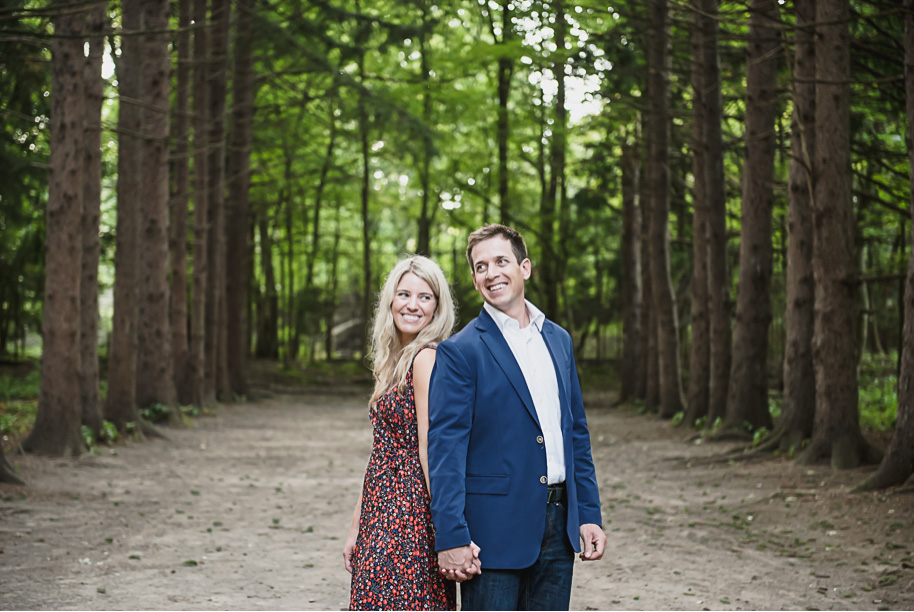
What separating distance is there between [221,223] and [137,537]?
1352 centimetres

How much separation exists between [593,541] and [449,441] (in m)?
0.72

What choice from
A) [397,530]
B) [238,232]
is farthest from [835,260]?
[238,232]

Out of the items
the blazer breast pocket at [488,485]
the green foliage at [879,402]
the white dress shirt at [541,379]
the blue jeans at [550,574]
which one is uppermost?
the white dress shirt at [541,379]

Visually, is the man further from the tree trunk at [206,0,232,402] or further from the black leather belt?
the tree trunk at [206,0,232,402]

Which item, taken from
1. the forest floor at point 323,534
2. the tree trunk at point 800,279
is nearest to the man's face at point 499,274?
the forest floor at point 323,534

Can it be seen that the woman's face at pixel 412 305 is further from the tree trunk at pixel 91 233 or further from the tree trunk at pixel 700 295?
the tree trunk at pixel 700 295

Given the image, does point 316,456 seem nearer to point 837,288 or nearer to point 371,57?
point 837,288

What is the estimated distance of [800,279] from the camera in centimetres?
1185

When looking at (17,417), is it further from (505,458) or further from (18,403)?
(505,458)

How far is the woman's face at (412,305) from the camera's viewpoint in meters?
3.46

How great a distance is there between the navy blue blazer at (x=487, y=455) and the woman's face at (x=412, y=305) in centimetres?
32

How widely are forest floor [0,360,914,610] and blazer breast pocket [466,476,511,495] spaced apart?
3106 mm

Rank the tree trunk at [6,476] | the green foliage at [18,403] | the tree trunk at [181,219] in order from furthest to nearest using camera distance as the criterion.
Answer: the tree trunk at [181,219]
the green foliage at [18,403]
the tree trunk at [6,476]

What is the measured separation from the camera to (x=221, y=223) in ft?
→ 66.6
